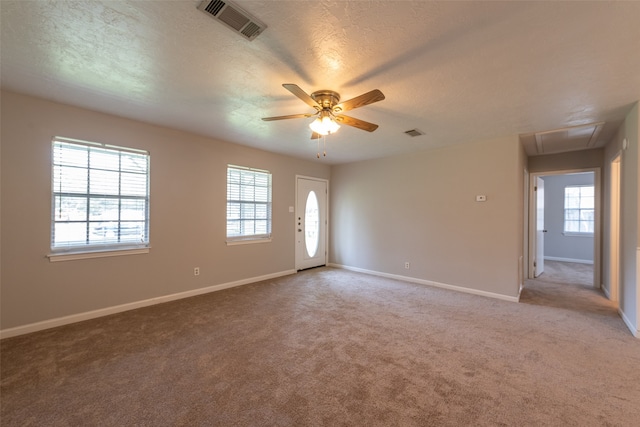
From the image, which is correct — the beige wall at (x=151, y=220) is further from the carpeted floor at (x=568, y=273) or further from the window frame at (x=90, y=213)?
the carpeted floor at (x=568, y=273)

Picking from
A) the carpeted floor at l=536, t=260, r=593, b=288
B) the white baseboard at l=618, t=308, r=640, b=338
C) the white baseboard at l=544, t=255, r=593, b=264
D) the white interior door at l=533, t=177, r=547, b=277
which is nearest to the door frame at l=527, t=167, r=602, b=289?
the white interior door at l=533, t=177, r=547, b=277

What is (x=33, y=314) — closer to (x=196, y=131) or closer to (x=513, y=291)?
(x=196, y=131)

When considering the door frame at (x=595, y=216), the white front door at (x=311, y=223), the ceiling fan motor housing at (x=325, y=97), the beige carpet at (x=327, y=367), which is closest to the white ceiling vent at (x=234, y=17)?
the ceiling fan motor housing at (x=325, y=97)

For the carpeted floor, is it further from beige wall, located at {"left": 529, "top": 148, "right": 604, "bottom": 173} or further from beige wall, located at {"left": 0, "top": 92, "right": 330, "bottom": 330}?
beige wall, located at {"left": 0, "top": 92, "right": 330, "bottom": 330}

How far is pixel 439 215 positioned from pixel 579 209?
5550mm

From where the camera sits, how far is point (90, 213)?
10.5 ft

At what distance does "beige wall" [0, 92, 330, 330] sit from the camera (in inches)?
108

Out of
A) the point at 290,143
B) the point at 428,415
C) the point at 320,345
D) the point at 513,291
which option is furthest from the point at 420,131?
the point at 428,415

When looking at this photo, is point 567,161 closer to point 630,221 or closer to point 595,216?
point 595,216

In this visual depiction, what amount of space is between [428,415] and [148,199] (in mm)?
3893

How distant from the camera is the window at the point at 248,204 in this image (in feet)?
15.2

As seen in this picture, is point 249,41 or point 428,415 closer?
point 428,415

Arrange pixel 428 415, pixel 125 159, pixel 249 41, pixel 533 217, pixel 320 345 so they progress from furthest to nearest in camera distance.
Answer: pixel 533 217 < pixel 125 159 < pixel 320 345 < pixel 249 41 < pixel 428 415

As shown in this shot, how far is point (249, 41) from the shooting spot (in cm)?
188
